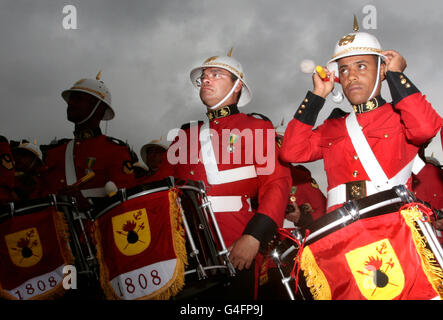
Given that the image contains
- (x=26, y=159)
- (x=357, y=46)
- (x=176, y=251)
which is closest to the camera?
(x=176, y=251)

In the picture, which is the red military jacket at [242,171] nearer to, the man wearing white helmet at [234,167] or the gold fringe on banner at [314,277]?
the man wearing white helmet at [234,167]

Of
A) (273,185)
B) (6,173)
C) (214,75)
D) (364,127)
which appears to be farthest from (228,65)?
(6,173)

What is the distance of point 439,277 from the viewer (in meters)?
1.98

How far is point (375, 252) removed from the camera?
2137mm

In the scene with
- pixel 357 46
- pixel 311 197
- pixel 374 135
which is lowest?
pixel 311 197

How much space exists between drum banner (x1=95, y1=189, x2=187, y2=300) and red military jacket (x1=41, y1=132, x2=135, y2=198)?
214 centimetres

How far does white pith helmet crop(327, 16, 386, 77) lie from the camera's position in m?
3.23

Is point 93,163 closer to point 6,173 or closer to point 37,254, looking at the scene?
point 6,173

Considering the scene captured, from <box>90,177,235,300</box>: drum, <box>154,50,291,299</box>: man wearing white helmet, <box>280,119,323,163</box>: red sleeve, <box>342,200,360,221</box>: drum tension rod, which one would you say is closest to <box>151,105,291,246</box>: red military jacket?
<box>154,50,291,299</box>: man wearing white helmet

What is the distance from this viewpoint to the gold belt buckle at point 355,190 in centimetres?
291

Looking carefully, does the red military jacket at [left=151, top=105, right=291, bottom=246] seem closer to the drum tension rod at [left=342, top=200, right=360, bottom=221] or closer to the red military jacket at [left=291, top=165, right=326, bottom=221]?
the drum tension rod at [left=342, top=200, right=360, bottom=221]

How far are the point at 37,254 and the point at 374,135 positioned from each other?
3.04 meters

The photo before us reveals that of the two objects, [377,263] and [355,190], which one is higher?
[355,190]
